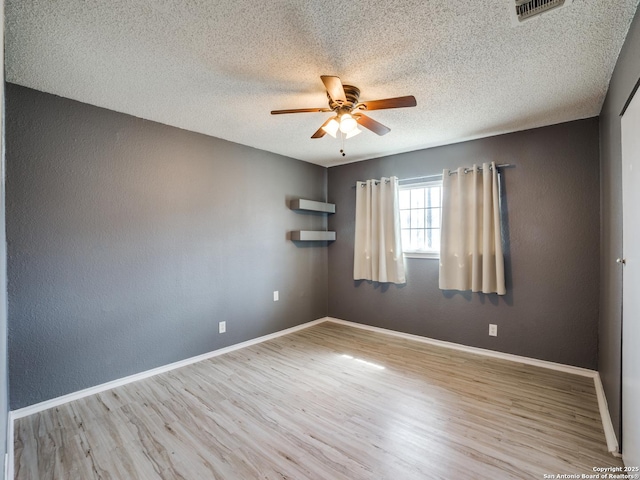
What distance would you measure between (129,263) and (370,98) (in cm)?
246

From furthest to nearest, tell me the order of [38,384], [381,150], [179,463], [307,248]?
[307,248] < [381,150] < [38,384] < [179,463]

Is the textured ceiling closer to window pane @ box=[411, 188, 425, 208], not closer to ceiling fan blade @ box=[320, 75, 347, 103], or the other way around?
ceiling fan blade @ box=[320, 75, 347, 103]

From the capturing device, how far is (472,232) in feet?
10.9

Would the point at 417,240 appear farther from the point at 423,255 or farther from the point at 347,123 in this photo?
the point at 347,123

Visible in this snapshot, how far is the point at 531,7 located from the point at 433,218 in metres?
2.53

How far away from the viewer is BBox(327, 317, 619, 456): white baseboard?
1.94 m

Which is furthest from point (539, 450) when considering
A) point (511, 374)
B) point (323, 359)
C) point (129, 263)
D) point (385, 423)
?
point (129, 263)

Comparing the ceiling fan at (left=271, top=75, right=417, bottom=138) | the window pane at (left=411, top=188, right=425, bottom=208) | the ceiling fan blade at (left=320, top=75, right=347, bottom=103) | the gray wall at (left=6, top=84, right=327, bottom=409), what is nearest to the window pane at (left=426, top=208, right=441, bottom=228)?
the window pane at (left=411, top=188, right=425, bottom=208)

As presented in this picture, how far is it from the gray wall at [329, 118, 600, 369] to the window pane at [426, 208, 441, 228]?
45 centimetres

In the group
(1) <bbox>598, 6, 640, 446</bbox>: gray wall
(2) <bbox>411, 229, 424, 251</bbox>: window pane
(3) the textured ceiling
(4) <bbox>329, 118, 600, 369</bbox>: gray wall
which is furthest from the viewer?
(2) <bbox>411, 229, 424, 251</bbox>: window pane

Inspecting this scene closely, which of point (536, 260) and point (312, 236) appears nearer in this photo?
point (536, 260)

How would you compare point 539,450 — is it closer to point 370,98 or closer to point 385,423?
point 385,423

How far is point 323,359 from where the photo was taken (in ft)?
10.5

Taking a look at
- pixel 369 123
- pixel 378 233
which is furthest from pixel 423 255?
pixel 369 123
